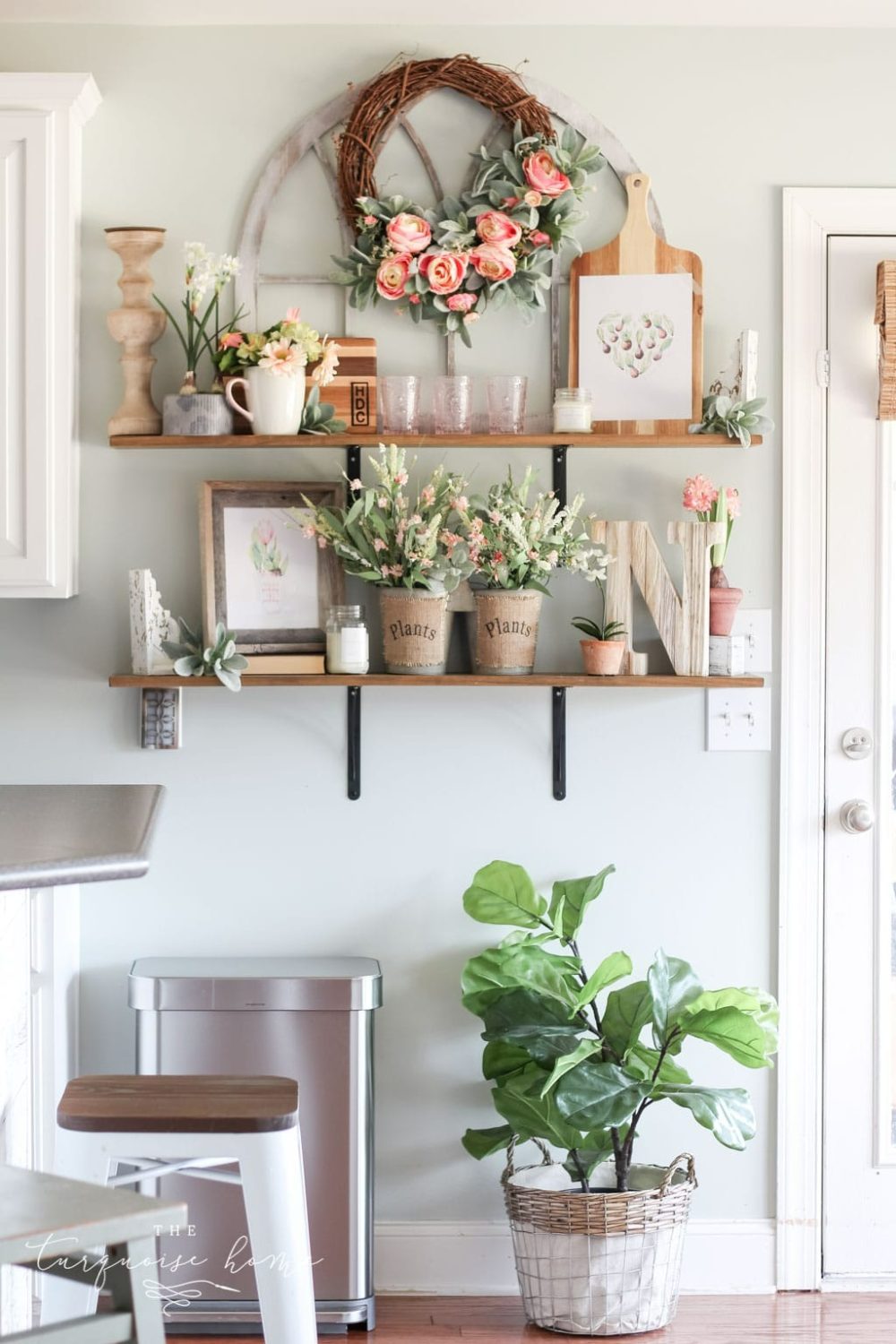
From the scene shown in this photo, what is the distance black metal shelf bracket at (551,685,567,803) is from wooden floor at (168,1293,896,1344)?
0.99 meters

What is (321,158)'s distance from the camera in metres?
2.62

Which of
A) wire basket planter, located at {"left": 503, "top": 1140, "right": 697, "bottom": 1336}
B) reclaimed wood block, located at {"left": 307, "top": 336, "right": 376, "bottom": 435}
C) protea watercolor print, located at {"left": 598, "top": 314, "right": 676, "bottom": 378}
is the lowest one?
wire basket planter, located at {"left": 503, "top": 1140, "right": 697, "bottom": 1336}

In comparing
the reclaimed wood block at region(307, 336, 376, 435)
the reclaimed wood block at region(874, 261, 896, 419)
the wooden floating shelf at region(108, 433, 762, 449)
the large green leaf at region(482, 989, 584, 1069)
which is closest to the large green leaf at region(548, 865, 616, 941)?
the large green leaf at region(482, 989, 584, 1069)

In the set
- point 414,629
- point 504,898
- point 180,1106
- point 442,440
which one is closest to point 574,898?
point 504,898

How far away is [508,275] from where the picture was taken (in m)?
2.55

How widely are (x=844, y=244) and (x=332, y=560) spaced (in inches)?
46.9

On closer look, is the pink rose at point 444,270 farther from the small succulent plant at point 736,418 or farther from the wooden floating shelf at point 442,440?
the small succulent plant at point 736,418

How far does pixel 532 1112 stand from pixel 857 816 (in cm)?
88

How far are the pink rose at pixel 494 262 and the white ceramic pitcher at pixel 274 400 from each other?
0.40m

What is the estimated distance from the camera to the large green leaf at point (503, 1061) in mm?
2473

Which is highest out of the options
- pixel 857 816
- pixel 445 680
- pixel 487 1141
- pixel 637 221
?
pixel 637 221

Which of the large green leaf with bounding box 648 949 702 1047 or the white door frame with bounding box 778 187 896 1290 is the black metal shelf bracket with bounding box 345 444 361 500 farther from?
the large green leaf with bounding box 648 949 702 1047

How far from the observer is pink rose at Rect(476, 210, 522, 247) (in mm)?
2523

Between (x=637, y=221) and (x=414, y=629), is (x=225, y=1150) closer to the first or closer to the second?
(x=414, y=629)
